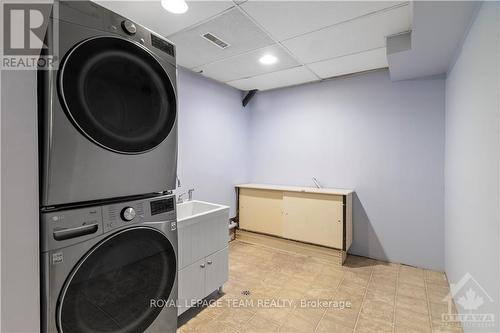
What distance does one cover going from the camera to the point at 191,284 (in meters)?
1.90

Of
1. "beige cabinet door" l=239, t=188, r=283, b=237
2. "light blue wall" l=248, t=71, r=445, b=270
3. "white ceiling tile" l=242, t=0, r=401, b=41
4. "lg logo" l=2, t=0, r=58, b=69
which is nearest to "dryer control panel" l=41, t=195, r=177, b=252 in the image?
"lg logo" l=2, t=0, r=58, b=69

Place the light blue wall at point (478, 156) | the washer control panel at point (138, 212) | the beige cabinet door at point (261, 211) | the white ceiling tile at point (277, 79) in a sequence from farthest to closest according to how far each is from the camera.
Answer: the beige cabinet door at point (261, 211) < the white ceiling tile at point (277, 79) < the light blue wall at point (478, 156) < the washer control panel at point (138, 212)

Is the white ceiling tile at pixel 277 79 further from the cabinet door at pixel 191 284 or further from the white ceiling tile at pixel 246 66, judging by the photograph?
the cabinet door at pixel 191 284

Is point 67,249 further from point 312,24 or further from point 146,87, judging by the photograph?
point 312,24

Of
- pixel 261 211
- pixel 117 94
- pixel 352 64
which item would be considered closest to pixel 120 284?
pixel 117 94

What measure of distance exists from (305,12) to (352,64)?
125cm

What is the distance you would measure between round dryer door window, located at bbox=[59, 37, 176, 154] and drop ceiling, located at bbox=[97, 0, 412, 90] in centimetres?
98

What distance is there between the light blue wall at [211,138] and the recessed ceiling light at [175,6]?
1.13 meters

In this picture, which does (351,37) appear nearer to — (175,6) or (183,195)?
(175,6)

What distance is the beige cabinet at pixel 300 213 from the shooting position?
114 inches

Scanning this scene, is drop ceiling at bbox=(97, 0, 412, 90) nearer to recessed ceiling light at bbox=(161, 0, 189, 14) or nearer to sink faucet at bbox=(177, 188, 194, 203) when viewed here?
recessed ceiling light at bbox=(161, 0, 189, 14)

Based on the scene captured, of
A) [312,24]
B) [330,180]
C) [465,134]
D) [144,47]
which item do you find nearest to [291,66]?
[312,24]

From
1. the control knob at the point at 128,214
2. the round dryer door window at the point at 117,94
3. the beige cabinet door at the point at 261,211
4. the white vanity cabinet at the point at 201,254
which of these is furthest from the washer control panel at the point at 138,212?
the beige cabinet door at the point at 261,211

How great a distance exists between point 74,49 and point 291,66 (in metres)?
2.46
